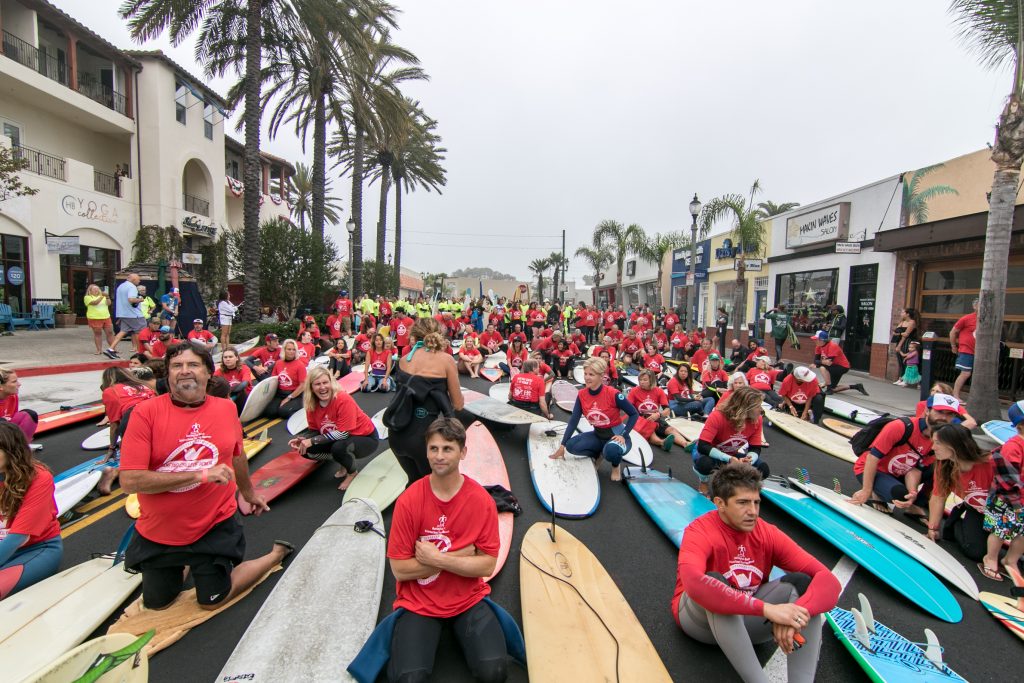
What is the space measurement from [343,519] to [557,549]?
1.82 metres

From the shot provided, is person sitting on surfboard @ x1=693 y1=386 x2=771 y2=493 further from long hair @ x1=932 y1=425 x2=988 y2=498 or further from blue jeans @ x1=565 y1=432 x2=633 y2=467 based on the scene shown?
long hair @ x1=932 y1=425 x2=988 y2=498

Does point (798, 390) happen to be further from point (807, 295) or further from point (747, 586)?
point (807, 295)

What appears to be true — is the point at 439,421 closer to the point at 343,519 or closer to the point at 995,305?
the point at 343,519

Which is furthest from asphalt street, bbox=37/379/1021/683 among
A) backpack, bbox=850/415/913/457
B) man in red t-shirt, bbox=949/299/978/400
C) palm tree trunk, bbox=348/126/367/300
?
palm tree trunk, bbox=348/126/367/300

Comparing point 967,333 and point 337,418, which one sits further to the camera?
point 967,333

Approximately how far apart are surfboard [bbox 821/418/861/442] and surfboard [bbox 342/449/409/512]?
6.81 meters

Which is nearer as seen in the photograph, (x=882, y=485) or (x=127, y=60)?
(x=882, y=485)

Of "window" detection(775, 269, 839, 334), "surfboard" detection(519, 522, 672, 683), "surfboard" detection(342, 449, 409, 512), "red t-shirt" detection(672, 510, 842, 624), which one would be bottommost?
"surfboard" detection(519, 522, 672, 683)

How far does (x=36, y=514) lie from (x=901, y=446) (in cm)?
701

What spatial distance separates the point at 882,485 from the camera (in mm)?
4703

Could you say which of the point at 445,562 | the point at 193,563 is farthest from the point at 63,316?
the point at 445,562

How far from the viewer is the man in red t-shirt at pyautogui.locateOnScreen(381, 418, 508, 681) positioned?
2479 millimetres

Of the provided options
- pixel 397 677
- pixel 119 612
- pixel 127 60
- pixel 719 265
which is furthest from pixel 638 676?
pixel 127 60

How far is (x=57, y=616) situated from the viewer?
298 cm
